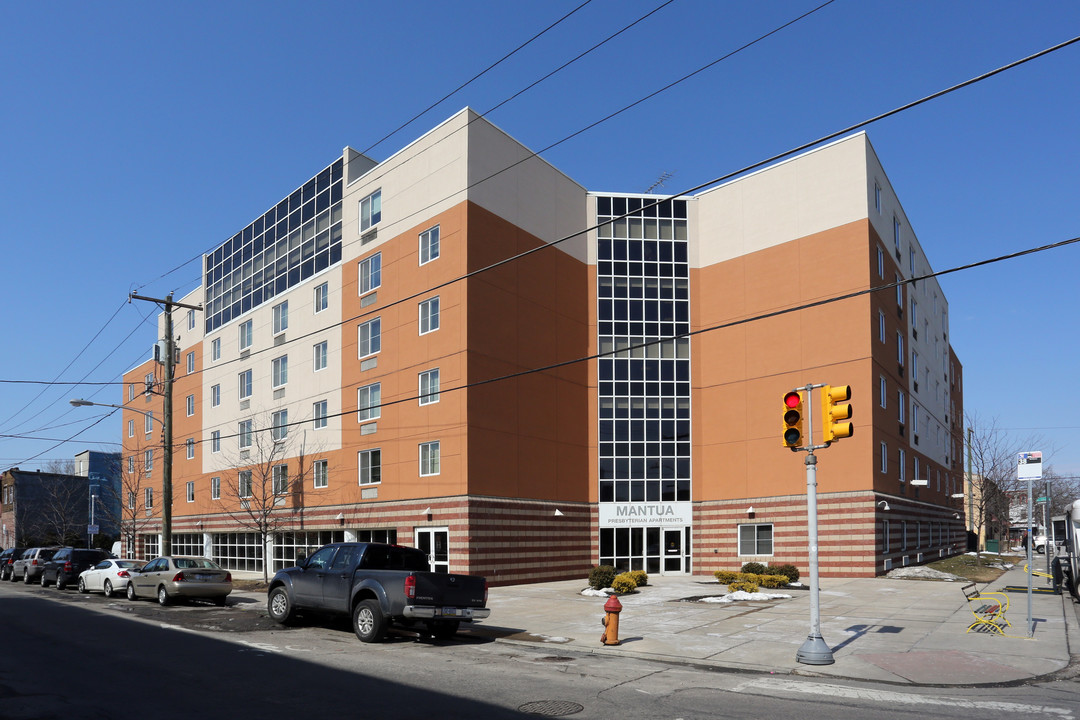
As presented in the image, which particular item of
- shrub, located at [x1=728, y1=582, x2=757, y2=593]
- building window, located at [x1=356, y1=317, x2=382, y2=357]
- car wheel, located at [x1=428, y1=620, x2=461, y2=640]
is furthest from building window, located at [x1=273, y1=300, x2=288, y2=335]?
car wheel, located at [x1=428, y1=620, x2=461, y2=640]

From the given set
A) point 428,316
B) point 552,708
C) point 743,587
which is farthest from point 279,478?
point 552,708

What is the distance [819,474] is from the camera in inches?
1297

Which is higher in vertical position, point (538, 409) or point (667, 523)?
point (538, 409)

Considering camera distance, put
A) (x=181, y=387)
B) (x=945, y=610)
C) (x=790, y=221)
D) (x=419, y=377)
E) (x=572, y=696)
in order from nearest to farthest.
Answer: (x=572, y=696)
(x=945, y=610)
(x=419, y=377)
(x=790, y=221)
(x=181, y=387)

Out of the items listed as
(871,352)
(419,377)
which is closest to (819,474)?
(871,352)

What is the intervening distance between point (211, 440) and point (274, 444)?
982 cm

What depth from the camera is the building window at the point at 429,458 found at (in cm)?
3081

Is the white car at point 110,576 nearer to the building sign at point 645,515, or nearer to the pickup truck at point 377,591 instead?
the pickup truck at point 377,591

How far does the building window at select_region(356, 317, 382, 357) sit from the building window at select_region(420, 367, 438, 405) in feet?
11.2

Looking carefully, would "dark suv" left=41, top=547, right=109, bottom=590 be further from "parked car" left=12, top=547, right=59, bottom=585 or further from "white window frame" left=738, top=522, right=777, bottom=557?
"white window frame" left=738, top=522, right=777, bottom=557

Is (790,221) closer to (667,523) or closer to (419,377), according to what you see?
(667,523)

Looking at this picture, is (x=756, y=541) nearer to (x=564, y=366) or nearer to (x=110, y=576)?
(x=564, y=366)

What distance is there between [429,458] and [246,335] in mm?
18688

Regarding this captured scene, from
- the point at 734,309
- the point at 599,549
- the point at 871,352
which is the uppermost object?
the point at 734,309
